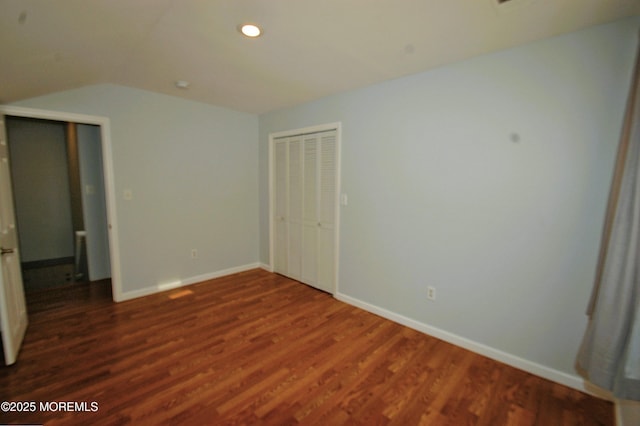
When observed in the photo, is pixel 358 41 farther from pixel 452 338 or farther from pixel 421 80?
pixel 452 338

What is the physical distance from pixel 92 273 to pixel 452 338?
4.75 metres

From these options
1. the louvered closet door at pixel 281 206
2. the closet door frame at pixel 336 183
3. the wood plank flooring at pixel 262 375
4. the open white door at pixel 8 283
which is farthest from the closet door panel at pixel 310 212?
the open white door at pixel 8 283

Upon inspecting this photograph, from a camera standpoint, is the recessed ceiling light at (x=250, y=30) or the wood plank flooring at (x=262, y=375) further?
the recessed ceiling light at (x=250, y=30)

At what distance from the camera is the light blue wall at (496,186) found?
179cm

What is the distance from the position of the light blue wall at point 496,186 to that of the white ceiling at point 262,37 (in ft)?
0.75

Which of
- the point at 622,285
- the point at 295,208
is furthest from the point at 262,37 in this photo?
the point at 622,285

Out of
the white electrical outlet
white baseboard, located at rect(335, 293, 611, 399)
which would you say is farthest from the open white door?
the white electrical outlet

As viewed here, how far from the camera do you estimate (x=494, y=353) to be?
2232 millimetres

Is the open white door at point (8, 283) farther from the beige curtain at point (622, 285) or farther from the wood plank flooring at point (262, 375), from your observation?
the beige curtain at point (622, 285)

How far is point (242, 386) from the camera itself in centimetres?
190

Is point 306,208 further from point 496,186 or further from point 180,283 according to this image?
point 496,186

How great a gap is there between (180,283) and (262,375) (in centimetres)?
222

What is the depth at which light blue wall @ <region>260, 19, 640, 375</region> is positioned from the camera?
1.79 metres

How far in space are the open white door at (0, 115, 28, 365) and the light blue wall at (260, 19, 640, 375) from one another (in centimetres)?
306
